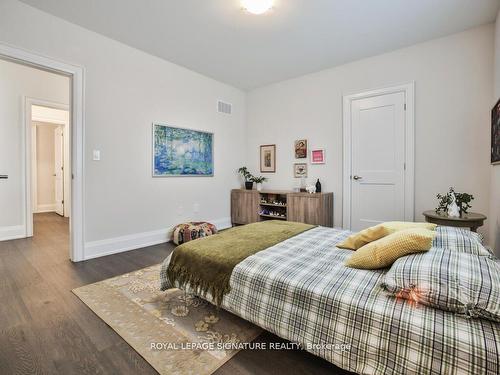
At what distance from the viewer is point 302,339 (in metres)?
1.25

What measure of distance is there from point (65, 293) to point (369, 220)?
3.68 m

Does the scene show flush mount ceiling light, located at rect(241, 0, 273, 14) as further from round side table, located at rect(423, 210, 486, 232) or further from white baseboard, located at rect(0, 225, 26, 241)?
white baseboard, located at rect(0, 225, 26, 241)

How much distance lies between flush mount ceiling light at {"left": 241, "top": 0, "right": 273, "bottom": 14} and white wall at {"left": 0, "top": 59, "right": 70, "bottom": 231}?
3.64m

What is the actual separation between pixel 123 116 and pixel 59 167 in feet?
12.5

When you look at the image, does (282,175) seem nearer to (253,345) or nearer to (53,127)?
(253,345)

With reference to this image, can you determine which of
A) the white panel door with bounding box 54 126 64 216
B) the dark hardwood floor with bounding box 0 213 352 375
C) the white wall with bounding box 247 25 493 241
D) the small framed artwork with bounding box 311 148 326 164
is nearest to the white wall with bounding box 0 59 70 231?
the dark hardwood floor with bounding box 0 213 352 375

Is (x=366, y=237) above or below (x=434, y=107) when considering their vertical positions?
below

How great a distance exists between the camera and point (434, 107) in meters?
3.20

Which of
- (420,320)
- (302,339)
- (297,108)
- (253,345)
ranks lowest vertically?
(253,345)

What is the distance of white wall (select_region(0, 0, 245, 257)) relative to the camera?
2.72 metres

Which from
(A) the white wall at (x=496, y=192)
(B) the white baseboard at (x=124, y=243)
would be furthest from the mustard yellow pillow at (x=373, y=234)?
(B) the white baseboard at (x=124, y=243)

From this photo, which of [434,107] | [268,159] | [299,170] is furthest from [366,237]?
[268,159]

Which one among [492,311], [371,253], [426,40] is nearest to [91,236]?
[371,253]

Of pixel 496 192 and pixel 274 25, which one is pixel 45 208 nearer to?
pixel 274 25
